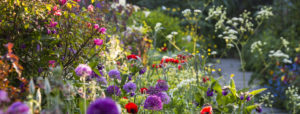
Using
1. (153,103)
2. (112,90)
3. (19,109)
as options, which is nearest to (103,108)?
(19,109)

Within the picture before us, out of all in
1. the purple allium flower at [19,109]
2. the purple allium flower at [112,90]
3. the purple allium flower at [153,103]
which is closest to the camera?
the purple allium flower at [19,109]

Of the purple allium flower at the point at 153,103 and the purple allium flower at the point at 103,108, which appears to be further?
the purple allium flower at the point at 153,103

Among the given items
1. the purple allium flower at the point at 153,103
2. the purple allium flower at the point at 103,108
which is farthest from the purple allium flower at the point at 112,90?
the purple allium flower at the point at 103,108

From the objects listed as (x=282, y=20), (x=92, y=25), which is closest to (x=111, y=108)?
(x=92, y=25)

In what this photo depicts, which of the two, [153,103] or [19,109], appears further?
[153,103]

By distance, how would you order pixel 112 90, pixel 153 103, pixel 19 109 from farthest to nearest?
pixel 112 90 → pixel 153 103 → pixel 19 109

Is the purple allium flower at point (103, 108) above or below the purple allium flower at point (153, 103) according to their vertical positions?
above

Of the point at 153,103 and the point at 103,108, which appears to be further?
the point at 153,103

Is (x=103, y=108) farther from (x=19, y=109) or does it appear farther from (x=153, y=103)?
(x=153, y=103)

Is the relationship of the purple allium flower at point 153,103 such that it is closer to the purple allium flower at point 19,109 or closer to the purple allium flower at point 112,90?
the purple allium flower at point 112,90

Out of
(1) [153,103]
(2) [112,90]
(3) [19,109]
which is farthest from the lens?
(2) [112,90]

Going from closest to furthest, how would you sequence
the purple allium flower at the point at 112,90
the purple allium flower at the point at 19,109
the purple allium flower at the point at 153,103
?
the purple allium flower at the point at 19,109 < the purple allium flower at the point at 153,103 < the purple allium flower at the point at 112,90

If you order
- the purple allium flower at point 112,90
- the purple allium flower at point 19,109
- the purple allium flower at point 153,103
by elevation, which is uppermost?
the purple allium flower at point 19,109

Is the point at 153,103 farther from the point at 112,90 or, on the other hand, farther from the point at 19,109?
the point at 19,109
